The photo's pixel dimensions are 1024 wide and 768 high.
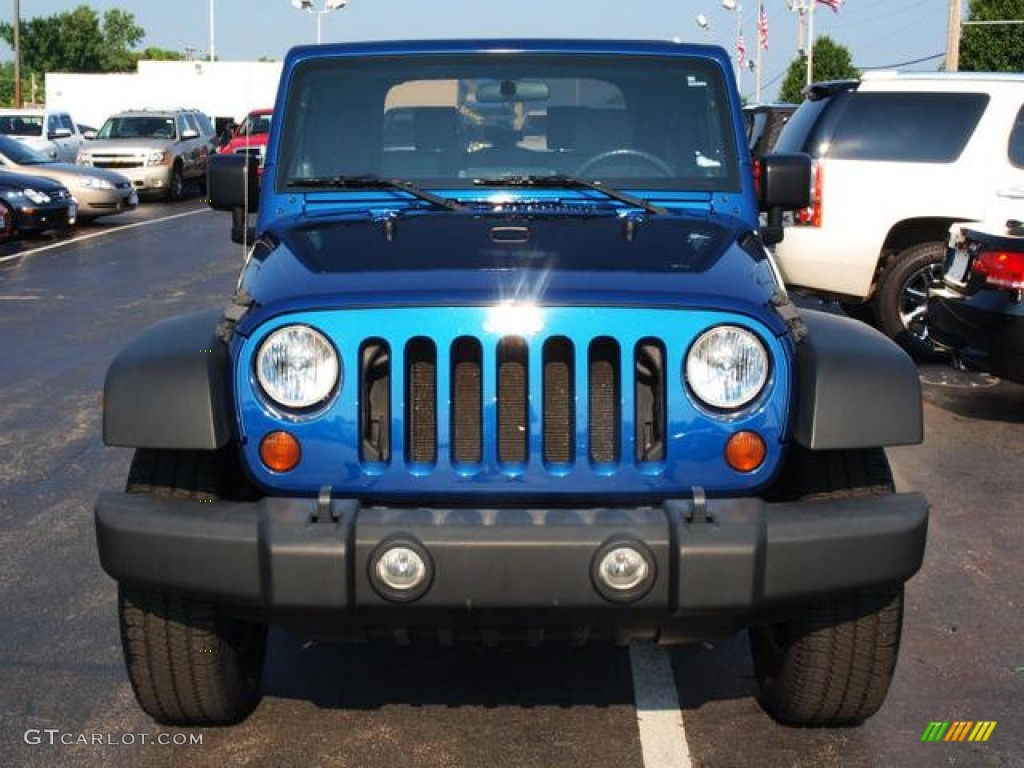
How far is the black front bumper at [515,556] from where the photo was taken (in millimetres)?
3619

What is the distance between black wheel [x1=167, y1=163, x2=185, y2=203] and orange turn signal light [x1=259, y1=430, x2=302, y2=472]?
26942mm

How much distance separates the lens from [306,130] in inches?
211

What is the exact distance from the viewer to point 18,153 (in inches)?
907

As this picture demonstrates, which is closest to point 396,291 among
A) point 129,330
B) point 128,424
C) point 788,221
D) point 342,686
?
point 128,424

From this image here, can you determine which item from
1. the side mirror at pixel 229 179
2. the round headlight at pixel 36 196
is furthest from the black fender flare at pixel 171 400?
the round headlight at pixel 36 196

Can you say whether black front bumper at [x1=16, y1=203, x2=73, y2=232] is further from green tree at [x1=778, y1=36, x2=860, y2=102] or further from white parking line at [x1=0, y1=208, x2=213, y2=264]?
green tree at [x1=778, y1=36, x2=860, y2=102]

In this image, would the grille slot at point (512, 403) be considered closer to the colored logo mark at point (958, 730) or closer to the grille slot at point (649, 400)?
the grille slot at point (649, 400)

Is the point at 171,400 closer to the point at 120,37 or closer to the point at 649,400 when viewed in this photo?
the point at 649,400

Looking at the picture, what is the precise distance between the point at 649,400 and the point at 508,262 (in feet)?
1.95

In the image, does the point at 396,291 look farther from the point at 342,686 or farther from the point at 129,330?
the point at 129,330

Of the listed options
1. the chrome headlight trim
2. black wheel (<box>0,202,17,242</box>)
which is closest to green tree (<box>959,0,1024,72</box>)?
black wheel (<box>0,202,17,242</box>)

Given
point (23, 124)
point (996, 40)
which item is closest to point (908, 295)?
point (23, 124)

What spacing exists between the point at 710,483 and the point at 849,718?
3.02 ft

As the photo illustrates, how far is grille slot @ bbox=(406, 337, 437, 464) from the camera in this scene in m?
3.91
